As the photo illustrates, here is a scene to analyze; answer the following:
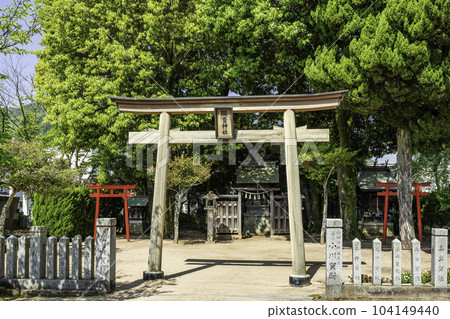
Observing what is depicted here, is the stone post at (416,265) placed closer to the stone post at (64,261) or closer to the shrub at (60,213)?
the stone post at (64,261)

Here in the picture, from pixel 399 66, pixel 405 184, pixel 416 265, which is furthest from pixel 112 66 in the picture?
pixel 416 265

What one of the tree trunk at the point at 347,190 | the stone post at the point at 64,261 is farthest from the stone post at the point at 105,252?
the tree trunk at the point at 347,190

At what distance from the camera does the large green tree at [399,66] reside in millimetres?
9703

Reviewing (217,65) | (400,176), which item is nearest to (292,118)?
(400,176)

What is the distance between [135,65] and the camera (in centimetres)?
1353

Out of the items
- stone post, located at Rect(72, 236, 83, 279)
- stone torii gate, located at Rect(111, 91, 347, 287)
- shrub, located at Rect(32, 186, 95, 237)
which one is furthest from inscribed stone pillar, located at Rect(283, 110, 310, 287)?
shrub, located at Rect(32, 186, 95, 237)

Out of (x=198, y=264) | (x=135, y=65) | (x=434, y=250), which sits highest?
(x=135, y=65)

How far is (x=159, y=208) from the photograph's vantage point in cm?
777

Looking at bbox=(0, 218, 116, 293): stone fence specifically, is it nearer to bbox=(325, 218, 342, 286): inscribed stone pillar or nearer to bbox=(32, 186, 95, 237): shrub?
bbox=(325, 218, 342, 286): inscribed stone pillar

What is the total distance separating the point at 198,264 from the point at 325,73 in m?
6.85

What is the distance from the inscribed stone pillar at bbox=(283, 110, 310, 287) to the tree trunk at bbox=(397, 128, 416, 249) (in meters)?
6.31

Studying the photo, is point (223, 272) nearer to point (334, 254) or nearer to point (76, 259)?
point (334, 254)

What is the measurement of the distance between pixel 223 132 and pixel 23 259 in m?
4.45

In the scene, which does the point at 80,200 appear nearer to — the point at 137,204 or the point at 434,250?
the point at 137,204
